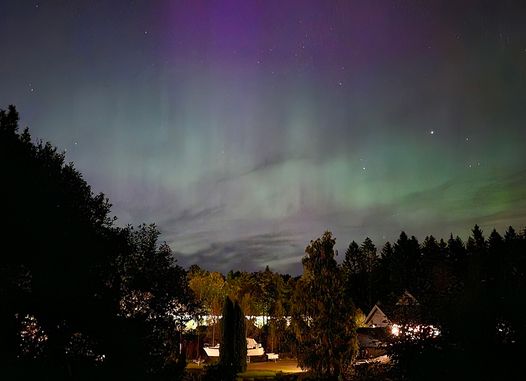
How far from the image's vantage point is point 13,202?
14086 millimetres

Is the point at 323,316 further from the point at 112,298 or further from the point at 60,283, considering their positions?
the point at 60,283

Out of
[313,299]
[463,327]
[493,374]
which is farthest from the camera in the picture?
[313,299]

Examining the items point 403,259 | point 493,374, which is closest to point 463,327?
point 493,374

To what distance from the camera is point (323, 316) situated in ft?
90.9

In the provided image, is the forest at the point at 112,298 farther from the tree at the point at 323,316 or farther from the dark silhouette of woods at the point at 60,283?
the tree at the point at 323,316

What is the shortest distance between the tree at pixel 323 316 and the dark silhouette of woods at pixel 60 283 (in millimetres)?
11633

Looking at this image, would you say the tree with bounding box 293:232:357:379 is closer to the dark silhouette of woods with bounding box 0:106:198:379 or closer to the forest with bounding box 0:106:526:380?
the forest with bounding box 0:106:526:380

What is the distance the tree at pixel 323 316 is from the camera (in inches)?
1072

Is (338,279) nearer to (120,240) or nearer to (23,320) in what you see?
(120,240)

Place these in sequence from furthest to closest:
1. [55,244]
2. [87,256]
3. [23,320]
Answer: [87,256], [55,244], [23,320]

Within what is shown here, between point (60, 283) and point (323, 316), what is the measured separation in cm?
1716

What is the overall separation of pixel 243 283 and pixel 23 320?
71023 millimetres

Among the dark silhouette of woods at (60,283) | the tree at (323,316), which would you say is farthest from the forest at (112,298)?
the tree at (323,316)

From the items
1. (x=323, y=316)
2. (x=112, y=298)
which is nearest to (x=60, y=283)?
(x=112, y=298)
